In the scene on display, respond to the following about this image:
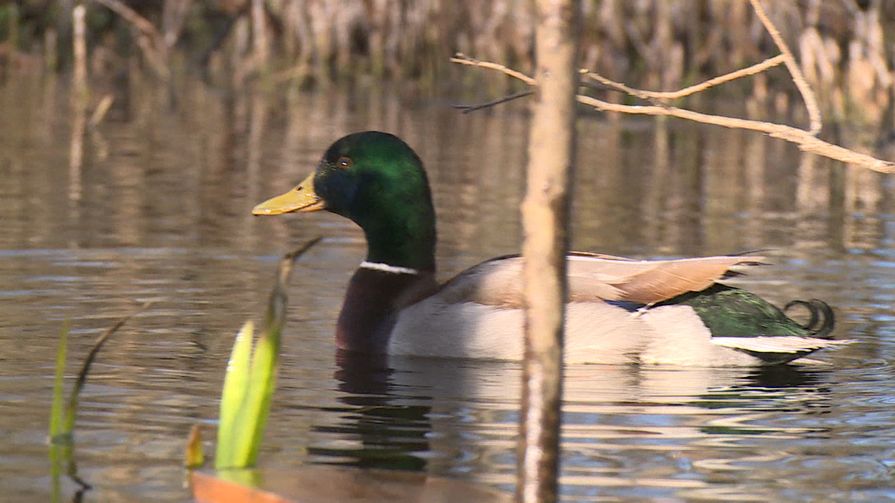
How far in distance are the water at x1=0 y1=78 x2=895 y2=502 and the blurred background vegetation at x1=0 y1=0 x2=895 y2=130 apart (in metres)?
1.31

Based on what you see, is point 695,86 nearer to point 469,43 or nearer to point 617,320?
point 617,320

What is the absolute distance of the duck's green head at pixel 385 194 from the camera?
704cm

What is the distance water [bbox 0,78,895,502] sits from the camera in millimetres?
4766

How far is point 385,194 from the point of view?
7.07 m

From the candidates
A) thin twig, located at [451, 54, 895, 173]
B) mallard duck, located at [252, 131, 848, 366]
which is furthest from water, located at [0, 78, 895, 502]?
thin twig, located at [451, 54, 895, 173]

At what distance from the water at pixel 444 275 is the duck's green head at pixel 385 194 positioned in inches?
17.6

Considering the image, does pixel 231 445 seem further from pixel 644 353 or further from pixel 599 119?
pixel 599 119

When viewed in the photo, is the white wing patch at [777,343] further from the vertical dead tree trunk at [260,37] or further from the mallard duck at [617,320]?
the vertical dead tree trunk at [260,37]

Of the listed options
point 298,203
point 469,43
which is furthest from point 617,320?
point 469,43

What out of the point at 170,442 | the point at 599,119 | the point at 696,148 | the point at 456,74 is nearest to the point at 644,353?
the point at 170,442

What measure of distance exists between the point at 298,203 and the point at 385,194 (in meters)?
0.40

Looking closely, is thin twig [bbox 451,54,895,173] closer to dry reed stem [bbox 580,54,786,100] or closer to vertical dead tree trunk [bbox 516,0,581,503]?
dry reed stem [bbox 580,54,786,100]

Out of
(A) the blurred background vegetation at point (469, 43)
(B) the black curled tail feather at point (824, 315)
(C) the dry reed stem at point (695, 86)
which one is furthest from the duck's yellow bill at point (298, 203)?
(A) the blurred background vegetation at point (469, 43)

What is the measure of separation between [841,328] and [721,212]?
161 inches
